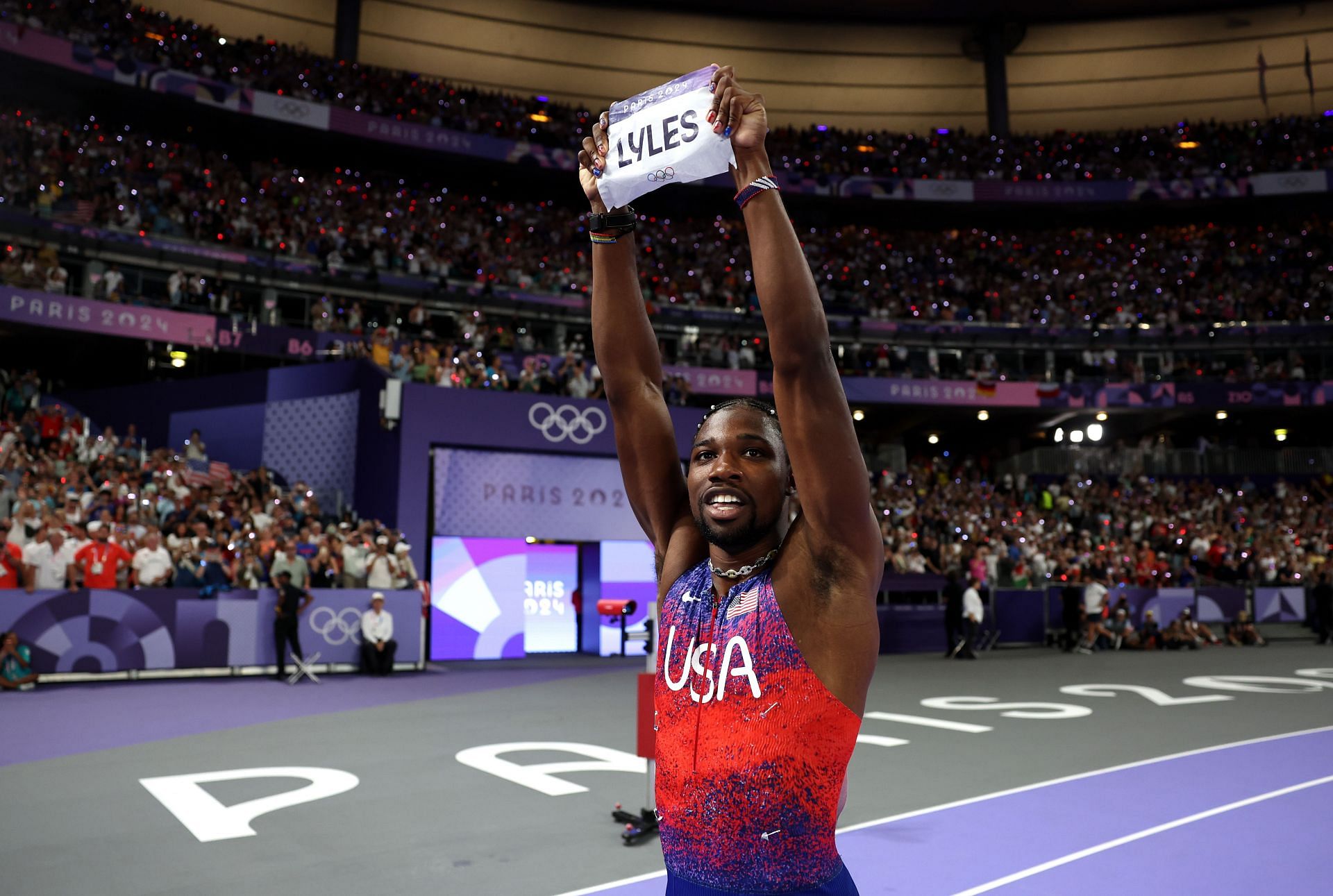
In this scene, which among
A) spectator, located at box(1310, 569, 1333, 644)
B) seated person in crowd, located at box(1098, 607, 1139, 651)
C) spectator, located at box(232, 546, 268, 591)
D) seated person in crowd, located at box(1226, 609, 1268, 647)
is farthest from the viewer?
seated person in crowd, located at box(1226, 609, 1268, 647)

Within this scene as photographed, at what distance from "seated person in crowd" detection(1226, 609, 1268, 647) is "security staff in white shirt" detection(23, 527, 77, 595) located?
21.0 metres

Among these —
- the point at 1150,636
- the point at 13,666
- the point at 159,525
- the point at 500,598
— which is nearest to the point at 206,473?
the point at 159,525

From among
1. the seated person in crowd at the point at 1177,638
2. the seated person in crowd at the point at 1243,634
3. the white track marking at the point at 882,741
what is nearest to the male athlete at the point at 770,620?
the white track marking at the point at 882,741

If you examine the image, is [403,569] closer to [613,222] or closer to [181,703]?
[181,703]

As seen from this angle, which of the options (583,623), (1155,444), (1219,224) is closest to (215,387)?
(583,623)

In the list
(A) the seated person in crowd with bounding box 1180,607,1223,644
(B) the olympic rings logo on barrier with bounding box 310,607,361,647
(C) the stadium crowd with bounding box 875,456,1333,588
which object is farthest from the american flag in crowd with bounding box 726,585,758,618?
(A) the seated person in crowd with bounding box 1180,607,1223,644

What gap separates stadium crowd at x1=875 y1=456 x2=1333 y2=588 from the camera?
2067cm

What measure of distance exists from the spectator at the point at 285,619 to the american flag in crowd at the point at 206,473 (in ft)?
18.1

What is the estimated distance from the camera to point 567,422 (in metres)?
17.5

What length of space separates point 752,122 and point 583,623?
53.8 feet

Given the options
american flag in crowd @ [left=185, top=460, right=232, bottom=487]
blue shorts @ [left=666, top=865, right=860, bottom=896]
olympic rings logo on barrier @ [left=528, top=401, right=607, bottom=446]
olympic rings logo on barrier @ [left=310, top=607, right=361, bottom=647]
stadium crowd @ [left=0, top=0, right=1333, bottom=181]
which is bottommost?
olympic rings logo on barrier @ [left=310, top=607, right=361, bottom=647]

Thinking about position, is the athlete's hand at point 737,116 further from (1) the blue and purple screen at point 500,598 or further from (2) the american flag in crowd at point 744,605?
(1) the blue and purple screen at point 500,598

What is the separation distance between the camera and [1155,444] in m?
36.1

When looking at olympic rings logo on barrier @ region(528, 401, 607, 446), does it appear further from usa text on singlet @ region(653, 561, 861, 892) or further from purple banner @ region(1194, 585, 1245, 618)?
usa text on singlet @ region(653, 561, 861, 892)
